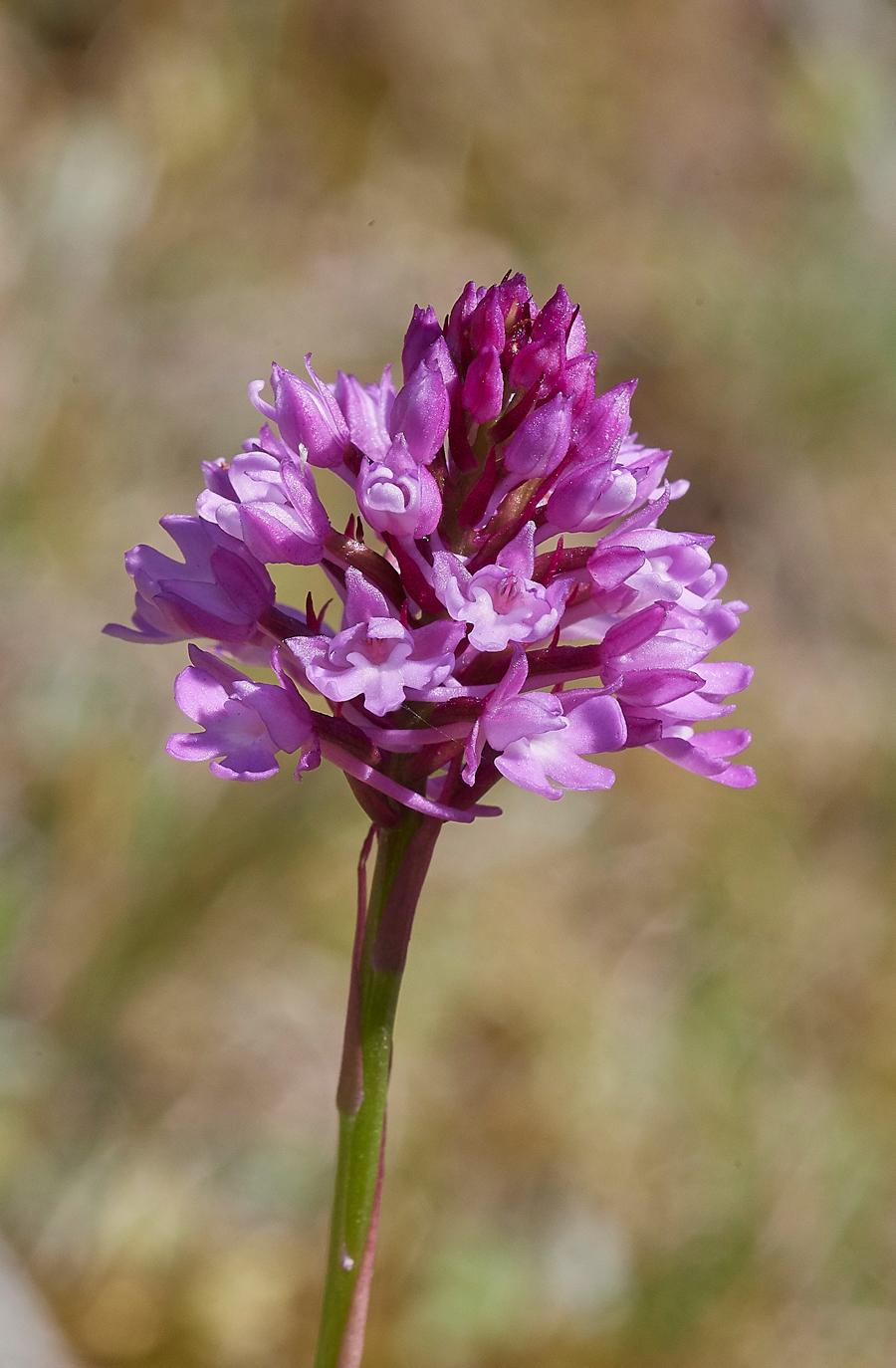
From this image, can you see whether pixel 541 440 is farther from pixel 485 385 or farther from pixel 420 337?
pixel 420 337

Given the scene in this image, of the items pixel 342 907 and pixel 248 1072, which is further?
pixel 342 907

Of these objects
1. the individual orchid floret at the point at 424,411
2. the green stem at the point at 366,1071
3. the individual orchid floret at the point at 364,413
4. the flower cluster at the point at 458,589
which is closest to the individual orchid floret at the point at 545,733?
the flower cluster at the point at 458,589

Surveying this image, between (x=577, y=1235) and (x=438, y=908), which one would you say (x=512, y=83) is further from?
(x=577, y=1235)

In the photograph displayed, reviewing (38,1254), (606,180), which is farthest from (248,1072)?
(606,180)

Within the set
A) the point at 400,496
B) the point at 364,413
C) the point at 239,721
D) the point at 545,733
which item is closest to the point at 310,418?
the point at 364,413

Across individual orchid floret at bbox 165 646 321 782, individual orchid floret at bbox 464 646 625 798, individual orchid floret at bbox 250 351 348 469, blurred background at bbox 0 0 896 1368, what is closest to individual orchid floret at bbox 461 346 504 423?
individual orchid floret at bbox 250 351 348 469

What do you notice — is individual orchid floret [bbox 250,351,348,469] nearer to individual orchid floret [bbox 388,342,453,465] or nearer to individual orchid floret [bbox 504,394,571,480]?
individual orchid floret [bbox 388,342,453,465]

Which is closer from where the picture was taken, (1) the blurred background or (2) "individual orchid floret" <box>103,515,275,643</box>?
(2) "individual orchid floret" <box>103,515,275,643</box>
